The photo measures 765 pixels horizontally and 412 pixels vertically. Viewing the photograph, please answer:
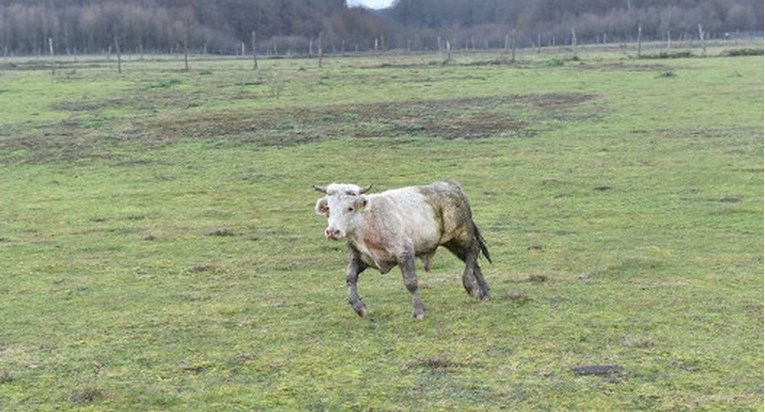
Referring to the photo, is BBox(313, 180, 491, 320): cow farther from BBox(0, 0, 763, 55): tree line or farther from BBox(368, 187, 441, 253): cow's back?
BBox(0, 0, 763, 55): tree line

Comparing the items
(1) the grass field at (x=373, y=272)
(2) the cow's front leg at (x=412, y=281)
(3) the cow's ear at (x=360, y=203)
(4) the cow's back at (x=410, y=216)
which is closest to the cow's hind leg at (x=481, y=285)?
(1) the grass field at (x=373, y=272)

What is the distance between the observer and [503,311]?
10234 mm

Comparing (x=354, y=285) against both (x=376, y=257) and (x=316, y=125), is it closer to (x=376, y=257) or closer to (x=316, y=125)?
(x=376, y=257)

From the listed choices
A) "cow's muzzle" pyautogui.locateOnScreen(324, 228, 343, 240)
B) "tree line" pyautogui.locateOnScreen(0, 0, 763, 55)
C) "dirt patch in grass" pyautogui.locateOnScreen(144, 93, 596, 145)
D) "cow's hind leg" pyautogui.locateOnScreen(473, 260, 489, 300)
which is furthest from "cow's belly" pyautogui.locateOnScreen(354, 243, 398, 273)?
"tree line" pyautogui.locateOnScreen(0, 0, 763, 55)

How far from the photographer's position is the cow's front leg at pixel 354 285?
10031 millimetres

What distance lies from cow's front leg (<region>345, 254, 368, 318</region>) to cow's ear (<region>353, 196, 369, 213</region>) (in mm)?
531

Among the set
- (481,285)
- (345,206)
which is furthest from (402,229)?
(481,285)

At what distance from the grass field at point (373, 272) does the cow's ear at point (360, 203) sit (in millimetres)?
1046

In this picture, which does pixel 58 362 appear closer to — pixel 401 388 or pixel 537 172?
pixel 401 388

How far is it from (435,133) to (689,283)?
15.2 meters

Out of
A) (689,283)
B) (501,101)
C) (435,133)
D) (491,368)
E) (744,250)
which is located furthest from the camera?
(501,101)

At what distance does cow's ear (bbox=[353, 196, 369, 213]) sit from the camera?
9.91 meters

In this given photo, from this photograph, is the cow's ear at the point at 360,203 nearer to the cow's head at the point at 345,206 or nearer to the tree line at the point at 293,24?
the cow's head at the point at 345,206

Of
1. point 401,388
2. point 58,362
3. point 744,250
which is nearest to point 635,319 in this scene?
point 401,388
